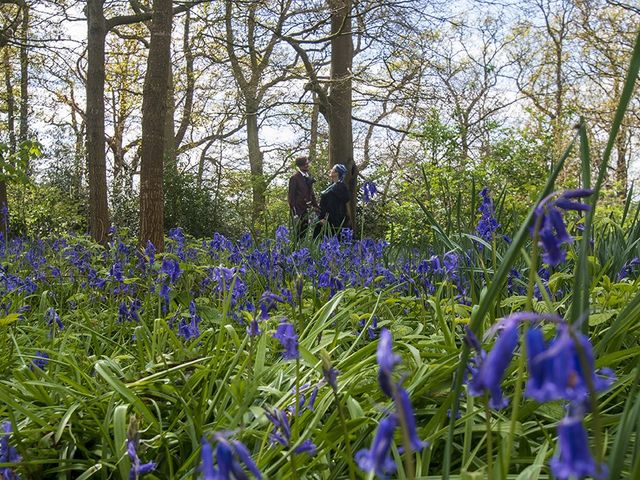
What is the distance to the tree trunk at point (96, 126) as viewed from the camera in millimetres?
9859

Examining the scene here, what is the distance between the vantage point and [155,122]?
7.73 meters

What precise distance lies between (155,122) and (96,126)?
2.82 meters

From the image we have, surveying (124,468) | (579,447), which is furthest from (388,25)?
(579,447)

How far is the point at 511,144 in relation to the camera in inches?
436

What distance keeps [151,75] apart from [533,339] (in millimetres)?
7671

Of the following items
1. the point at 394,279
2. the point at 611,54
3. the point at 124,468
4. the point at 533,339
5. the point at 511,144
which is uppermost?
the point at 611,54

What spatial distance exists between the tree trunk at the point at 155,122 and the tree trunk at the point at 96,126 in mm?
2220

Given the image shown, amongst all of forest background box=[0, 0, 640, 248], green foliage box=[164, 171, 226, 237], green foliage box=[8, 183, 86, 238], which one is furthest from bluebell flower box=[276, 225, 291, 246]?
green foliage box=[164, 171, 226, 237]

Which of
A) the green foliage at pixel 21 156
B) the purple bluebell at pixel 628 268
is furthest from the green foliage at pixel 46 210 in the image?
the purple bluebell at pixel 628 268

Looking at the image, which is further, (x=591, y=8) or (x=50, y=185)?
(x=591, y=8)

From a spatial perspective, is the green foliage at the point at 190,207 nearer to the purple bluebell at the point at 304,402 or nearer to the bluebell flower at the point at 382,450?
the purple bluebell at the point at 304,402

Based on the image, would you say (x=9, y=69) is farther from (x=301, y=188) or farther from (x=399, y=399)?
(x=399, y=399)

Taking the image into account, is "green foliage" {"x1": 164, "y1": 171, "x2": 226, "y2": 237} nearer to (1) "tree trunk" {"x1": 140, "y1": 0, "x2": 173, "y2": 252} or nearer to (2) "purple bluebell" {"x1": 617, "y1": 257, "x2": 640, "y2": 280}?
(1) "tree trunk" {"x1": 140, "y1": 0, "x2": 173, "y2": 252}

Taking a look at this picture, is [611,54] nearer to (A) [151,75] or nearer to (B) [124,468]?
(A) [151,75]
